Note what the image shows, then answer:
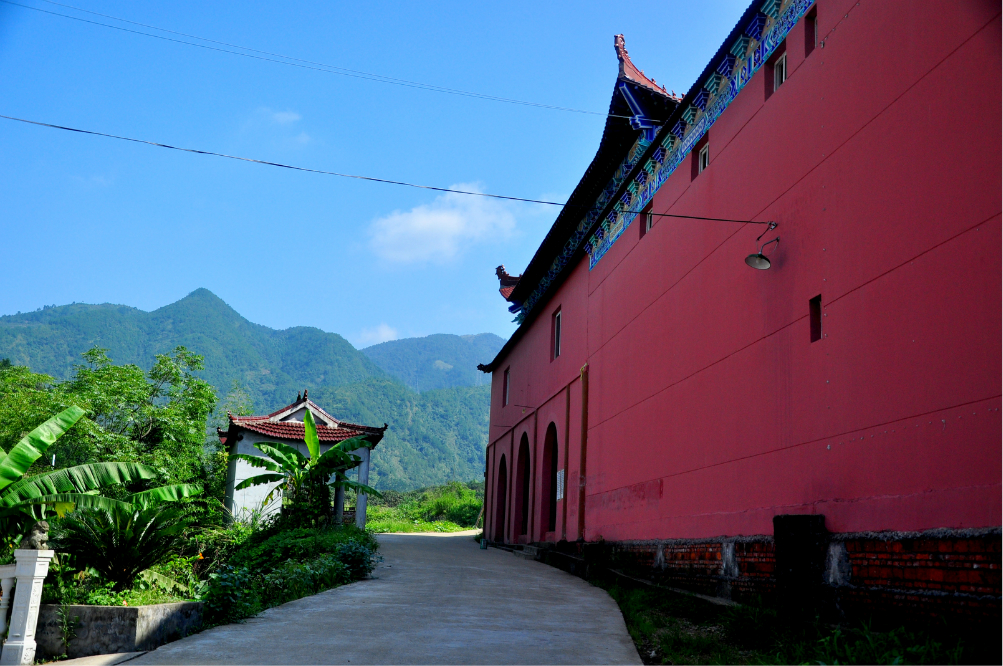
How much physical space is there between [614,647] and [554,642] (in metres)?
0.50

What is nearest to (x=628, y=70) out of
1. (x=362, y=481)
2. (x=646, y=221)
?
(x=646, y=221)

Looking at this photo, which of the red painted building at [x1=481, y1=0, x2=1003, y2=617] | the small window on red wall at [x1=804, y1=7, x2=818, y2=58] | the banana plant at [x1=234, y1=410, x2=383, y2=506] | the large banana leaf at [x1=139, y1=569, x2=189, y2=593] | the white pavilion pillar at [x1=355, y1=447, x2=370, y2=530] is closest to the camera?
the red painted building at [x1=481, y1=0, x2=1003, y2=617]

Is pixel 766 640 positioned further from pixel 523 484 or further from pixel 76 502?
pixel 523 484

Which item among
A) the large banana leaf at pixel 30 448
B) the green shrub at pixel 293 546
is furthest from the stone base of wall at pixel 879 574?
the large banana leaf at pixel 30 448

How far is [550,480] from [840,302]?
11735 mm

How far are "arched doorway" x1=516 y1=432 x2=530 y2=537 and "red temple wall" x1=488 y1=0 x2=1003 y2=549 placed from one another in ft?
28.5

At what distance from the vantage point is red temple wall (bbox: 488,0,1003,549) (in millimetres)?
5996

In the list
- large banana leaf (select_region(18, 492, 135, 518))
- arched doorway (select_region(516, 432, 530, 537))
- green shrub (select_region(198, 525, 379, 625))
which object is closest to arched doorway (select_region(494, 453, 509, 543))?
arched doorway (select_region(516, 432, 530, 537))

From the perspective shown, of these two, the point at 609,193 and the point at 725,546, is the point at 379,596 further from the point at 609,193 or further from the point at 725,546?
the point at 609,193

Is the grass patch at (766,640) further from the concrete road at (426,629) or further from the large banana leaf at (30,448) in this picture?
the large banana leaf at (30,448)

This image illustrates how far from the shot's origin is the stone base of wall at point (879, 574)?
5.44 m

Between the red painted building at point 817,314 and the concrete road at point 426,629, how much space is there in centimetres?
183

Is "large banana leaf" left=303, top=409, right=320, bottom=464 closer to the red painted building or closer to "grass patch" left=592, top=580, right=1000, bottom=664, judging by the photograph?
the red painted building

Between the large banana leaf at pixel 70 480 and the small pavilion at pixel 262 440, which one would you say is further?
the small pavilion at pixel 262 440
